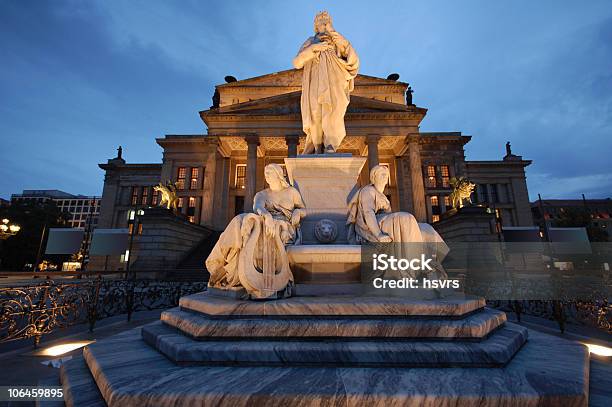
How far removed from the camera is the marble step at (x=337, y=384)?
167 centimetres

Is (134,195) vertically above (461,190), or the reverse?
(134,195)

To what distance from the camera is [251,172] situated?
2777 centimetres

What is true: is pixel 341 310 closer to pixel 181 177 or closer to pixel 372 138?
pixel 372 138

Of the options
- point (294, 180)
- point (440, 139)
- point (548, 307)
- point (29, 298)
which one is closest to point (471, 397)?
point (294, 180)

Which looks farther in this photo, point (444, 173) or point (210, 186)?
point (444, 173)

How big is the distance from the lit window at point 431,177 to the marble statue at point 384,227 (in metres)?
34.0

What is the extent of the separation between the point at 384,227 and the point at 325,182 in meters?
1.37

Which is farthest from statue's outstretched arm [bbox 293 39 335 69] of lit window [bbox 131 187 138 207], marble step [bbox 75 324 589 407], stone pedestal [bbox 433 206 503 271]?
lit window [bbox 131 187 138 207]

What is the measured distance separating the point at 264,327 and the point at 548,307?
836cm

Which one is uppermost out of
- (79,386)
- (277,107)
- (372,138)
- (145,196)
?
(277,107)

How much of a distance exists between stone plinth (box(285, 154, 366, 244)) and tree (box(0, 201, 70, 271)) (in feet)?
142

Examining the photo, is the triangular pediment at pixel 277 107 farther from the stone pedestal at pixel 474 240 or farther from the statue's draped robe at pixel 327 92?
the statue's draped robe at pixel 327 92

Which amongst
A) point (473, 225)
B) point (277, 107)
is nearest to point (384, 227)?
point (473, 225)

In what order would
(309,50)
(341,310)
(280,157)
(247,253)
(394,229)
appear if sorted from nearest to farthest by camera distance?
1. (341,310)
2. (247,253)
3. (394,229)
4. (309,50)
5. (280,157)
